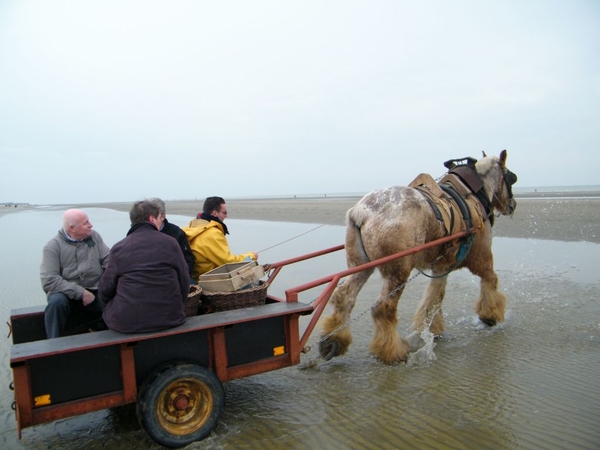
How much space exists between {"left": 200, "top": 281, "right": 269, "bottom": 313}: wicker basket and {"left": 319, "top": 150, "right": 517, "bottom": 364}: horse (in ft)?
3.61

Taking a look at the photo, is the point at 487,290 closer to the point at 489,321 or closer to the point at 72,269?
the point at 489,321

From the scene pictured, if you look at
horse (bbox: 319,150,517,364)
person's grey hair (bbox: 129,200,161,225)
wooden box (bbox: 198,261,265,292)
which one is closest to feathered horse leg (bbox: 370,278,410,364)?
horse (bbox: 319,150,517,364)

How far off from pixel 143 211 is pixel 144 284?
607 mm

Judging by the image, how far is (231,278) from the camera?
392cm

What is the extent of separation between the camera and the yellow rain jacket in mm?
4355

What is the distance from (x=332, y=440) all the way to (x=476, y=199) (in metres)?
3.50

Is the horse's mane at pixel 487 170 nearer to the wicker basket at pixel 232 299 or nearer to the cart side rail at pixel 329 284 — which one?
the cart side rail at pixel 329 284

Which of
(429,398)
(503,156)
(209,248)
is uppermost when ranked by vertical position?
(503,156)

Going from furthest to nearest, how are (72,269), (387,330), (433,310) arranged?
(433,310), (387,330), (72,269)

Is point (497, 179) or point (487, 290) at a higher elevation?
point (497, 179)

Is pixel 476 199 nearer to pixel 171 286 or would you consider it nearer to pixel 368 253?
pixel 368 253

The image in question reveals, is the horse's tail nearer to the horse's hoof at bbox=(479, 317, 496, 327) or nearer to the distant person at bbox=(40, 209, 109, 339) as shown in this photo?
the horse's hoof at bbox=(479, 317, 496, 327)

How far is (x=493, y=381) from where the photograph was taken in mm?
4125

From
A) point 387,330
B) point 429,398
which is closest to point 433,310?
point 387,330
